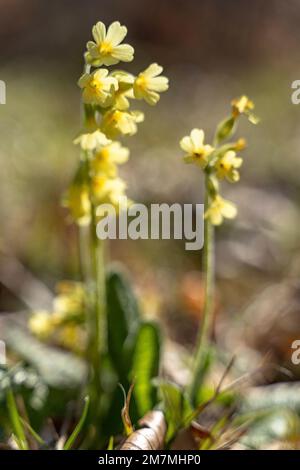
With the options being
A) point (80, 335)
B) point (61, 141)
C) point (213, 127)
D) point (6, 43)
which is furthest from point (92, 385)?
point (6, 43)

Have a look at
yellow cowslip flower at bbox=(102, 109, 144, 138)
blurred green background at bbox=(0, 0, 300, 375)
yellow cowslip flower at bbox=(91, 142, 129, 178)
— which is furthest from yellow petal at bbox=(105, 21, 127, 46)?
blurred green background at bbox=(0, 0, 300, 375)

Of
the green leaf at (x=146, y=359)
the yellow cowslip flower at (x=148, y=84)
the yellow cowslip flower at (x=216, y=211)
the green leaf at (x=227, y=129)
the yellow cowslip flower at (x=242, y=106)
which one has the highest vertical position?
the yellow cowslip flower at (x=148, y=84)

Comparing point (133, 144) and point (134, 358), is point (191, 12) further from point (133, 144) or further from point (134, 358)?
point (134, 358)

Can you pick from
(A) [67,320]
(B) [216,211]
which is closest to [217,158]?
(B) [216,211]

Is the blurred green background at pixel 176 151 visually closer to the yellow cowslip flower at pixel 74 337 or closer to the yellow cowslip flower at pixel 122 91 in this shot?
the yellow cowslip flower at pixel 74 337

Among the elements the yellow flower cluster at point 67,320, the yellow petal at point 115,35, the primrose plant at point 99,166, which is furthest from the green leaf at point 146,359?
the yellow petal at point 115,35

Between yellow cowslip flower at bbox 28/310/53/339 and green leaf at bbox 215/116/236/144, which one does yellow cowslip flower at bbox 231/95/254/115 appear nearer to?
green leaf at bbox 215/116/236/144
